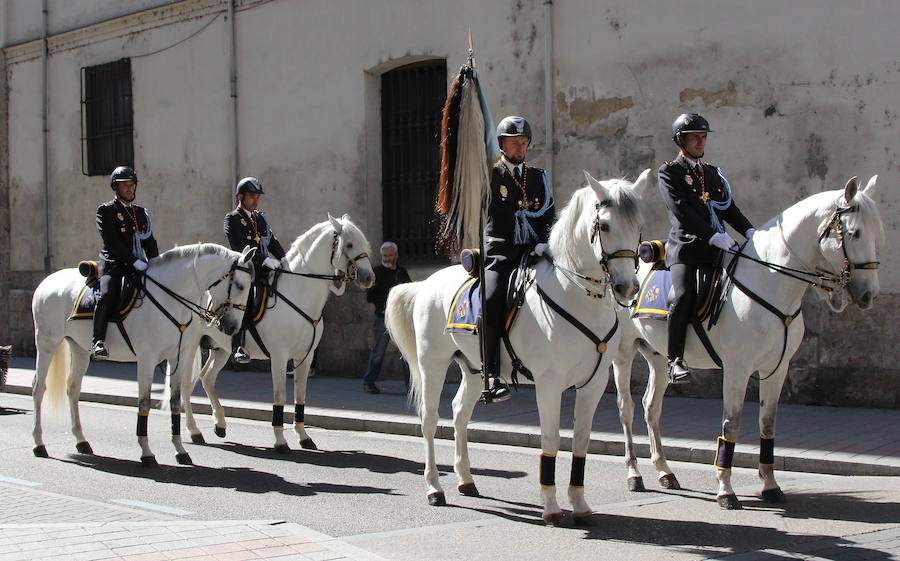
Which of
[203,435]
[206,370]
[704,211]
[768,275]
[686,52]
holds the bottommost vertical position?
[203,435]

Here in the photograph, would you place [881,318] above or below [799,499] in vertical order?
above

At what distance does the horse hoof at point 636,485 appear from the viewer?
24.2ft

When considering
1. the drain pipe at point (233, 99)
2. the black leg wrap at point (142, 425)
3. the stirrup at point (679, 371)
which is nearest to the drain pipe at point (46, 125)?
the drain pipe at point (233, 99)

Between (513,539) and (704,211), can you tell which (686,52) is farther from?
(513,539)

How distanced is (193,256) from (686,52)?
6.98 meters

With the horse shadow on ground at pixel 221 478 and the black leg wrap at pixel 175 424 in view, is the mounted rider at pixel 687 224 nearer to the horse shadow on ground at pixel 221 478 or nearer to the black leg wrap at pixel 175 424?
the horse shadow on ground at pixel 221 478

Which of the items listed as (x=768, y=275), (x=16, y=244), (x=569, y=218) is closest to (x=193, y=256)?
(x=569, y=218)

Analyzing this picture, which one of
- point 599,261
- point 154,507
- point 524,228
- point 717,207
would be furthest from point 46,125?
point 599,261

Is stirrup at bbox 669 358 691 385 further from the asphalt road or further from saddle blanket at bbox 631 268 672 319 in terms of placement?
the asphalt road

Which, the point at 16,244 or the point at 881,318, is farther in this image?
the point at 16,244

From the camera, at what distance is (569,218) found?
20.2 ft

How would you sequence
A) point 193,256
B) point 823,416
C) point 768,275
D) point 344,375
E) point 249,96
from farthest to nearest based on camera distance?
point 249,96 < point 344,375 < point 823,416 < point 193,256 < point 768,275

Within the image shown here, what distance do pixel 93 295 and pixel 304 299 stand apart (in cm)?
210

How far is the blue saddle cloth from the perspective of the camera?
6.73 m
